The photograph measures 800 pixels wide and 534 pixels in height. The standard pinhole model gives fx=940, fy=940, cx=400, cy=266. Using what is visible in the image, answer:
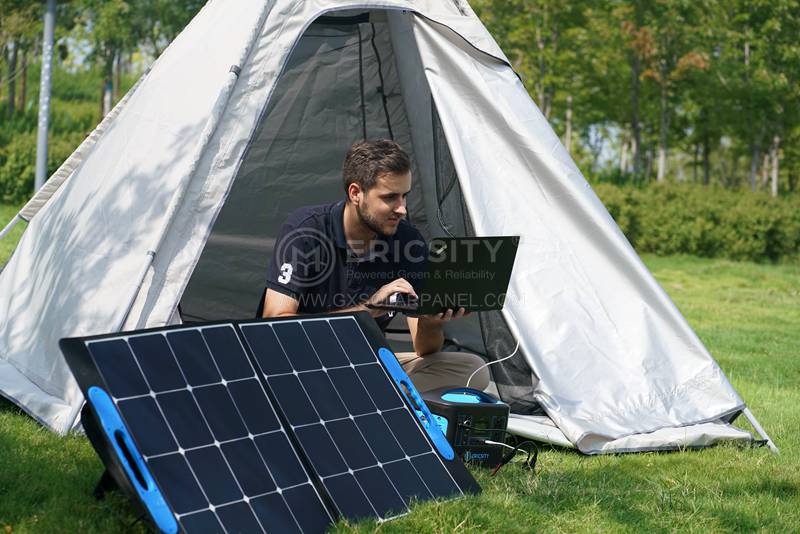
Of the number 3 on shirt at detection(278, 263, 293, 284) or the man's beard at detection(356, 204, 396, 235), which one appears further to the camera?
the man's beard at detection(356, 204, 396, 235)

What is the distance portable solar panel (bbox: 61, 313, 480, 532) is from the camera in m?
2.80

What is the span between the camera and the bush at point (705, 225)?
1611cm

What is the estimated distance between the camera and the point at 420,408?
355 cm

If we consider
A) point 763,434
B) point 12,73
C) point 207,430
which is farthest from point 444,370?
point 12,73

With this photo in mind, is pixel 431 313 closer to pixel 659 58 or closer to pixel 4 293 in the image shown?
pixel 4 293

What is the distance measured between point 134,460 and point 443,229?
11.1 ft

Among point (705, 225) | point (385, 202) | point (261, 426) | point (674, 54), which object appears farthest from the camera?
point (674, 54)

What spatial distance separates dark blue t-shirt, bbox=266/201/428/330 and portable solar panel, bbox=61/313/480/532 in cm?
67

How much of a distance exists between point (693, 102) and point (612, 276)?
19.6 m

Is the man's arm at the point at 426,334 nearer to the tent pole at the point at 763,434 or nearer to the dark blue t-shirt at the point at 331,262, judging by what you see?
the dark blue t-shirt at the point at 331,262

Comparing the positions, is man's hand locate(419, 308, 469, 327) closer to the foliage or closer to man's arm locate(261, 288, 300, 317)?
man's arm locate(261, 288, 300, 317)

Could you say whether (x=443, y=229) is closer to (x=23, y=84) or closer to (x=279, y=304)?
(x=279, y=304)

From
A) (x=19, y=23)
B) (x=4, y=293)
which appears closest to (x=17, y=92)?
(x=19, y=23)

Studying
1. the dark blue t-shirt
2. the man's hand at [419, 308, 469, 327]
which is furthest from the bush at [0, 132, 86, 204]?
the man's hand at [419, 308, 469, 327]
